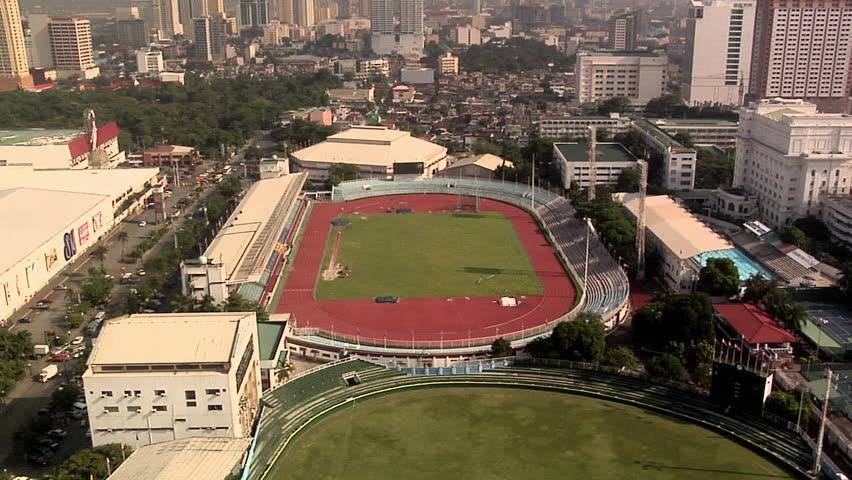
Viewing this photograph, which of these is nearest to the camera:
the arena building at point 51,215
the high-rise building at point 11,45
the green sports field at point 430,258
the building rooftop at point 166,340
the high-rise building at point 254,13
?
the building rooftop at point 166,340

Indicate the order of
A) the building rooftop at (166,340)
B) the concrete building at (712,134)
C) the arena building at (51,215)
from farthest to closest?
1. the concrete building at (712,134)
2. the arena building at (51,215)
3. the building rooftop at (166,340)

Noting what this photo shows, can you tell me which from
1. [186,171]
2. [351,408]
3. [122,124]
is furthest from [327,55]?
[351,408]

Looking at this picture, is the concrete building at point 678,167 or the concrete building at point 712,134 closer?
the concrete building at point 678,167

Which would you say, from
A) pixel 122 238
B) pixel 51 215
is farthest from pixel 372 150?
pixel 51 215

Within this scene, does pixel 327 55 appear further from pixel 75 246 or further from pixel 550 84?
pixel 75 246

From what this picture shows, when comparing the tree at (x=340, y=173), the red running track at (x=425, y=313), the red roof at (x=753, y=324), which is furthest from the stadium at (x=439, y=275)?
the red roof at (x=753, y=324)

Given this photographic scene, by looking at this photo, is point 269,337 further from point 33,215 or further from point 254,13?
point 254,13

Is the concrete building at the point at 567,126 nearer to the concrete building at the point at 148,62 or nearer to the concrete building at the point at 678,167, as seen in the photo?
the concrete building at the point at 678,167
